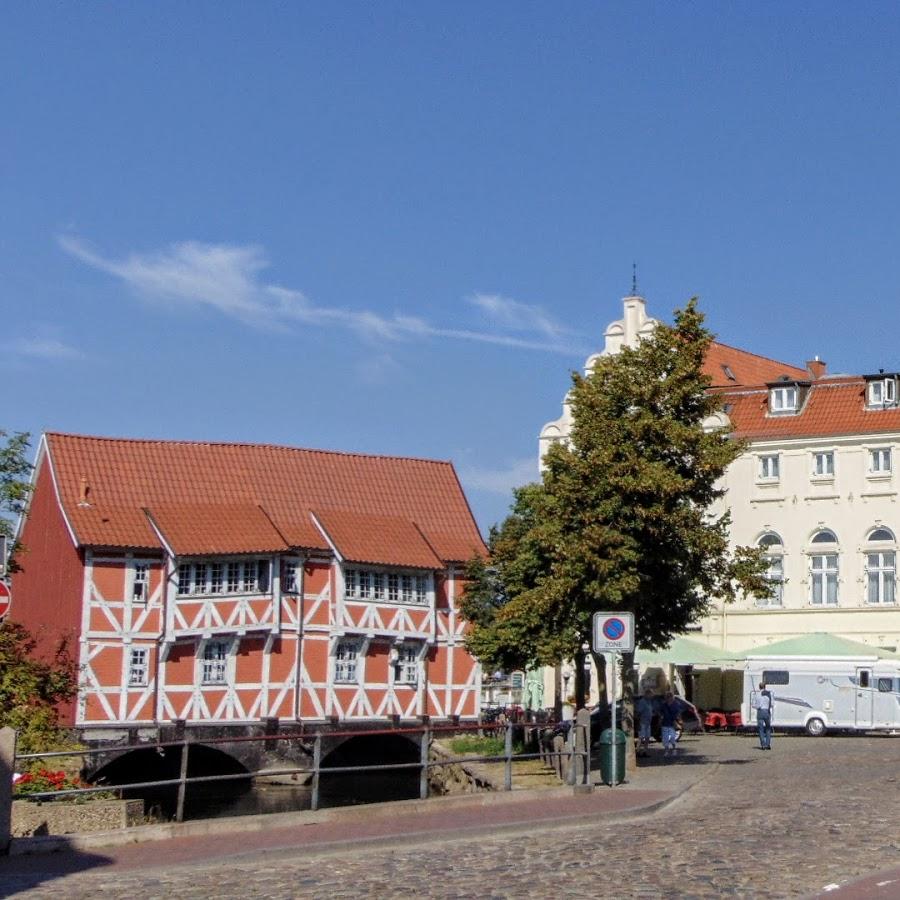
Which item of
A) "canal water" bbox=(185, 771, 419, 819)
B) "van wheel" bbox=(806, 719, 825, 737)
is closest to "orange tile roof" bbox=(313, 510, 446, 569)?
"canal water" bbox=(185, 771, 419, 819)

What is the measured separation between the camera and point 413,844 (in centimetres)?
1844

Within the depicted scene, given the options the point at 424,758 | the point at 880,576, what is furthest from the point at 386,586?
the point at 424,758

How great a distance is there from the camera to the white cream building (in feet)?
198

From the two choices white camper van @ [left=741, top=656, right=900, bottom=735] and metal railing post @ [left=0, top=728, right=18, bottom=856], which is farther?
white camper van @ [left=741, top=656, right=900, bottom=735]

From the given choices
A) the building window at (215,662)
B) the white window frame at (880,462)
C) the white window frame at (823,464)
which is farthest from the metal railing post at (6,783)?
the white window frame at (823,464)

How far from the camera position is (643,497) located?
31.5m

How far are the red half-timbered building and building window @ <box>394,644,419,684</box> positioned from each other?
48mm

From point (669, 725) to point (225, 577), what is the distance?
794 inches

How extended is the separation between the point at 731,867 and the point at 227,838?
558 cm

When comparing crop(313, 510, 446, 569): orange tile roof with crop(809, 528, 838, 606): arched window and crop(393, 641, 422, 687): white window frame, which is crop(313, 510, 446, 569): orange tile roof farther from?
crop(809, 528, 838, 606): arched window

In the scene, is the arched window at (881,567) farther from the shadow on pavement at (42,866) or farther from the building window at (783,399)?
the shadow on pavement at (42,866)

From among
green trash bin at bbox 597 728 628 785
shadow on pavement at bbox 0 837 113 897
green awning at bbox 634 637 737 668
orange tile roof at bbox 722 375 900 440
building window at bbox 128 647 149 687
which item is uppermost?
orange tile roof at bbox 722 375 900 440

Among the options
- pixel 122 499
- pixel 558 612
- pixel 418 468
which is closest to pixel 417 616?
pixel 418 468

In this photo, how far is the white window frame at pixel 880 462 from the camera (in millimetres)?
60594
